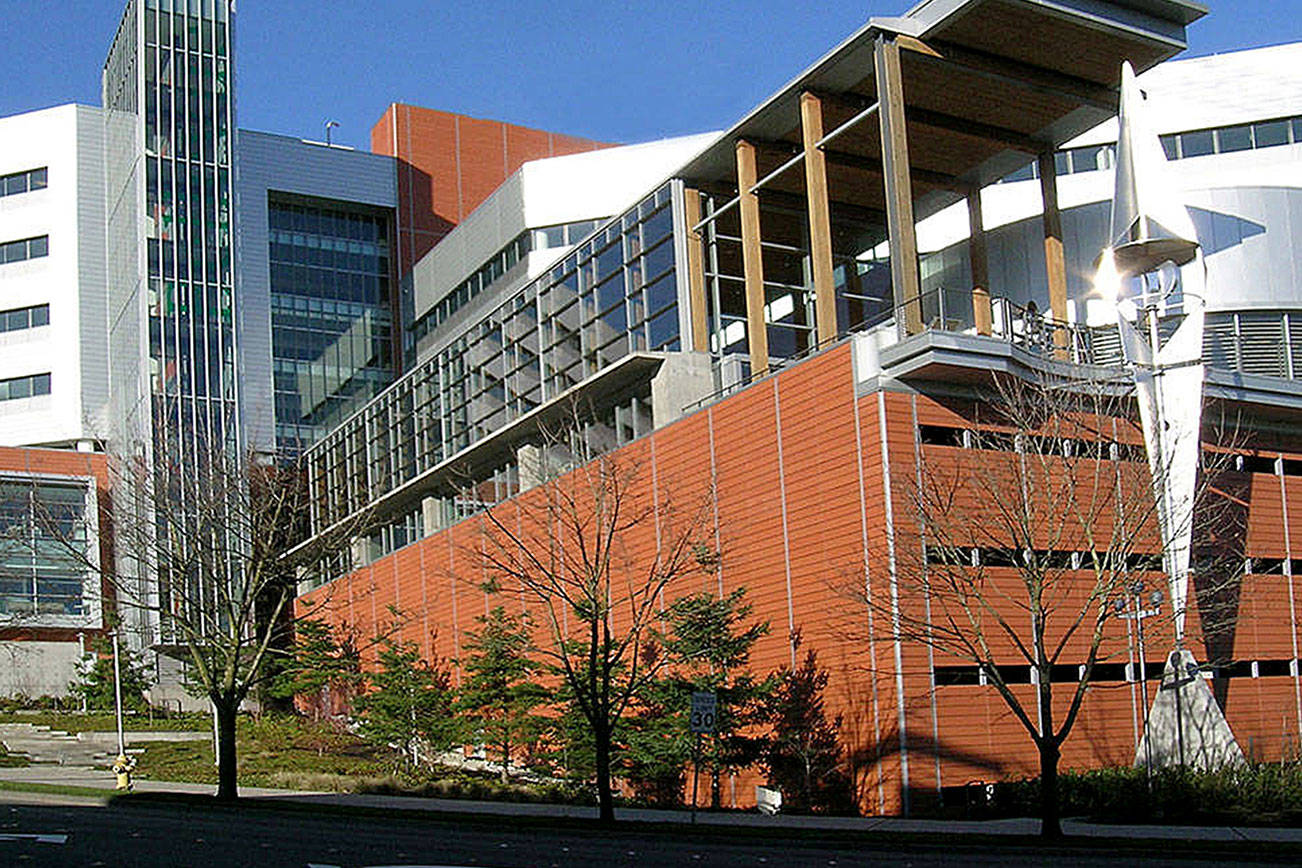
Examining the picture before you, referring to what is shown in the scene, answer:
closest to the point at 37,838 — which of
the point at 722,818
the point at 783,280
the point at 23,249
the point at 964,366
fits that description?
the point at 722,818

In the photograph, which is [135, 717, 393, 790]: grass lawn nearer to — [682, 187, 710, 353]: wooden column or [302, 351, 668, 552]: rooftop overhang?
[302, 351, 668, 552]: rooftop overhang

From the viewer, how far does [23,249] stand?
271ft

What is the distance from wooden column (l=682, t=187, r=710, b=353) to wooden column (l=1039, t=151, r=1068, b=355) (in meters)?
9.16

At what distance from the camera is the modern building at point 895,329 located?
31.1 meters

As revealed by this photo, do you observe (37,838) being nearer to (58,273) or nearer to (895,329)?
(895,329)

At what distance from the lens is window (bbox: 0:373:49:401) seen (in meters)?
81.6

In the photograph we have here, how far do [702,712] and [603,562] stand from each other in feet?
30.8

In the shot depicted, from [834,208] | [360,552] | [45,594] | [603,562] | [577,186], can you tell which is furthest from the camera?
[45,594]

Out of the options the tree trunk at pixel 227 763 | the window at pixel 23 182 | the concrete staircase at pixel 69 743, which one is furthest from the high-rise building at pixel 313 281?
the tree trunk at pixel 227 763

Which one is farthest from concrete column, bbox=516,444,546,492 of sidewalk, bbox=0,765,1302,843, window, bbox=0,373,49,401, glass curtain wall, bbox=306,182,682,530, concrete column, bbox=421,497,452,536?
window, bbox=0,373,49,401

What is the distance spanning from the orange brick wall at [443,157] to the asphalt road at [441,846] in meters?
63.3

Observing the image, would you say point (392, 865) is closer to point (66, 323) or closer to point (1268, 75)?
point (1268, 75)

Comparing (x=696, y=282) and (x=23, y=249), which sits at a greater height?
(x=23, y=249)

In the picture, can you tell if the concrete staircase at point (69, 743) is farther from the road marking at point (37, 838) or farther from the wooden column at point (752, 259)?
the road marking at point (37, 838)
